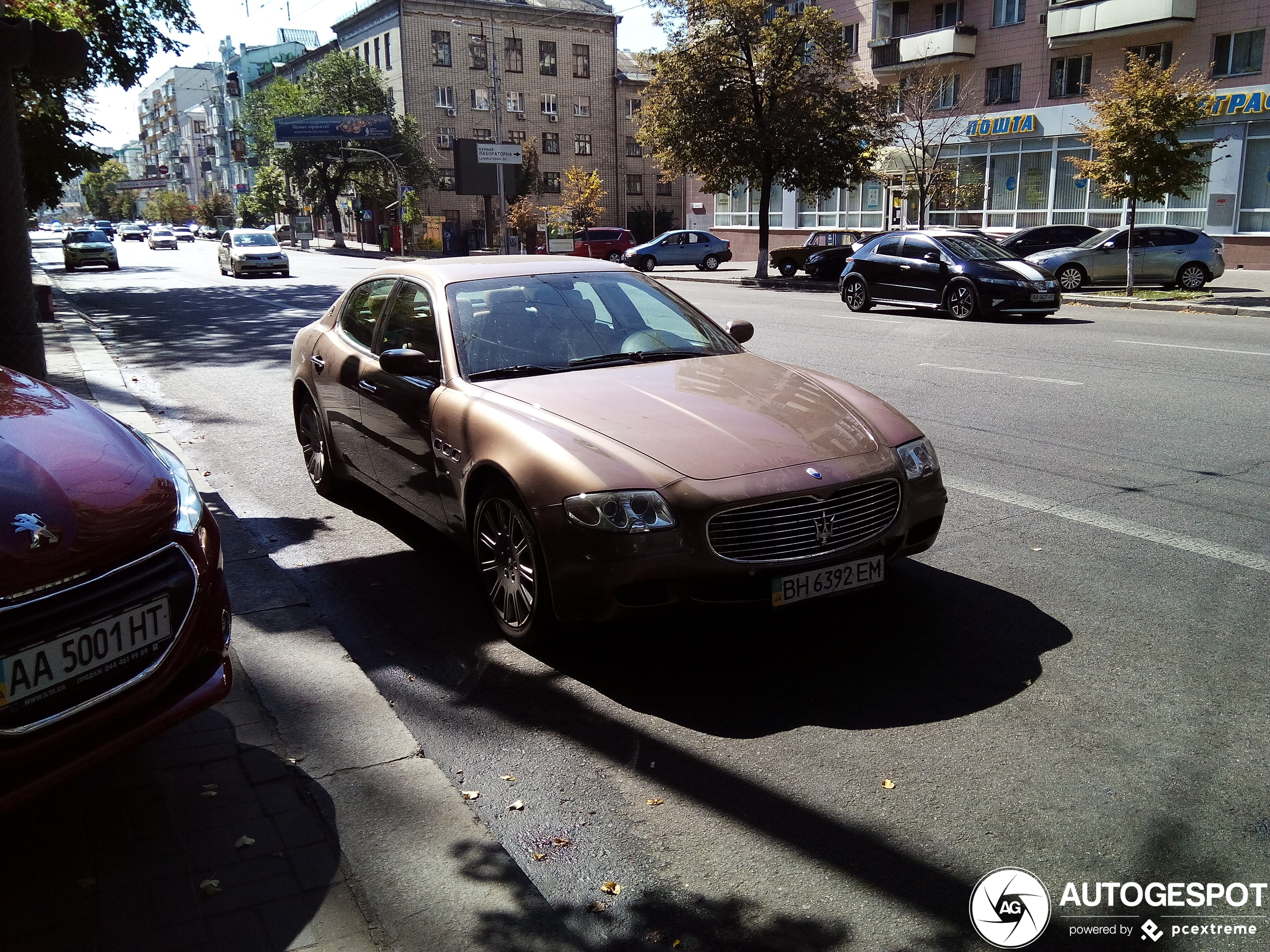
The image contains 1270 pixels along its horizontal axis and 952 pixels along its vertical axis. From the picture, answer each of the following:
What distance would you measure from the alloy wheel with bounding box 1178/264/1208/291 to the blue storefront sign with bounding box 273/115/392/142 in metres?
49.3

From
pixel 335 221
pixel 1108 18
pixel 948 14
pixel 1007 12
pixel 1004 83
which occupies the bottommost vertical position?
pixel 335 221

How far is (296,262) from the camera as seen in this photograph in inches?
1852

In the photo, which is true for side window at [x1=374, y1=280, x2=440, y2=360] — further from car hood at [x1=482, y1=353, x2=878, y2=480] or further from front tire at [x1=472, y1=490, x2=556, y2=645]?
front tire at [x1=472, y1=490, x2=556, y2=645]

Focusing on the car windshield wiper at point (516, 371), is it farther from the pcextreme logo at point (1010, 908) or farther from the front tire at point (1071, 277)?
the front tire at point (1071, 277)

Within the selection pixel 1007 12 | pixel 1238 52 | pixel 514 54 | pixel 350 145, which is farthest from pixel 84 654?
pixel 514 54

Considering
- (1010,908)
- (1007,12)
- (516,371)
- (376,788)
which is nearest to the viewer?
(1010,908)

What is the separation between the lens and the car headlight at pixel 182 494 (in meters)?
3.26

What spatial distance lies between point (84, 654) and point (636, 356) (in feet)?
10.1

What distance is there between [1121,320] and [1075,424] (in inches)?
412

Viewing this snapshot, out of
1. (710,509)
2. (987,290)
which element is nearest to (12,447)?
Result: (710,509)

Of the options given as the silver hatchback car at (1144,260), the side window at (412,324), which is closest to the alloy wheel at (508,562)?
the side window at (412,324)

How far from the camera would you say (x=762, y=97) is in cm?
3316

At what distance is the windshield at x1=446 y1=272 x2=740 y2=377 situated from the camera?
5.18m

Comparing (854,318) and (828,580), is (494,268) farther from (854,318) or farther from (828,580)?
(854,318)
